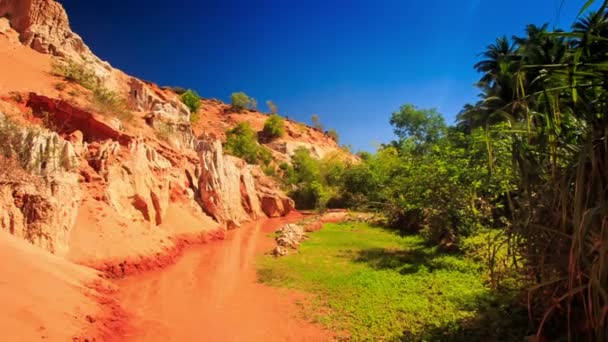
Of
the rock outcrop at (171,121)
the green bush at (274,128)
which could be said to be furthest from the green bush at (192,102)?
the rock outcrop at (171,121)

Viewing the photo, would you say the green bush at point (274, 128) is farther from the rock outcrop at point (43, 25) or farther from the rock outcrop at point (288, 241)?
the rock outcrop at point (288, 241)

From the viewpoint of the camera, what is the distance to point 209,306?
7.67 m

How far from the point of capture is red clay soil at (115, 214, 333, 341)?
615 cm

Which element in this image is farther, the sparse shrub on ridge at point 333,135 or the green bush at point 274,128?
the sparse shrub on ridge at point 333,135

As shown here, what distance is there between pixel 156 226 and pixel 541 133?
534 inches

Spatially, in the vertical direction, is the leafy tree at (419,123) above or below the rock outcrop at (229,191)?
above

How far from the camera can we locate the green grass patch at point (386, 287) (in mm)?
6000

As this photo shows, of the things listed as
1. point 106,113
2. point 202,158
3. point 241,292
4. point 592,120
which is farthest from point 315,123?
point 592,120

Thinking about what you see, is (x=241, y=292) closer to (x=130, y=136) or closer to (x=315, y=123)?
(x=130, y=136)

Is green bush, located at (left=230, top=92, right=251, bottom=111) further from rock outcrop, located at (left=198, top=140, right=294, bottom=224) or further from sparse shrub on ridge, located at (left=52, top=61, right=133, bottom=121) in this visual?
sparse shrub on ridge, located at (left=52, top=61, right=133, bottom=121)

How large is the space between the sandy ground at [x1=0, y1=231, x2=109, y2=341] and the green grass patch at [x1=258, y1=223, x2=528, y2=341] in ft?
14.1

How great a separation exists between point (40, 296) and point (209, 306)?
337cm

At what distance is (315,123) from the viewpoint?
261 feet

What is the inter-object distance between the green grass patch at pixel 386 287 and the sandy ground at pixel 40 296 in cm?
431
